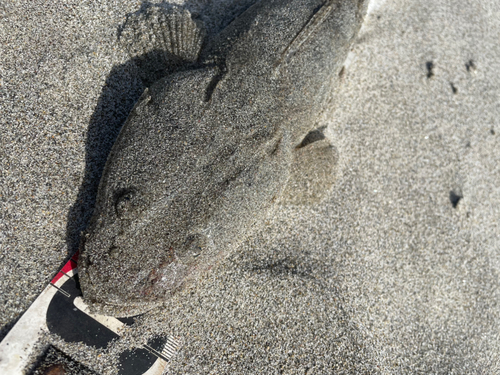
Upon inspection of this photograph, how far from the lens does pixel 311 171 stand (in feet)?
13.6

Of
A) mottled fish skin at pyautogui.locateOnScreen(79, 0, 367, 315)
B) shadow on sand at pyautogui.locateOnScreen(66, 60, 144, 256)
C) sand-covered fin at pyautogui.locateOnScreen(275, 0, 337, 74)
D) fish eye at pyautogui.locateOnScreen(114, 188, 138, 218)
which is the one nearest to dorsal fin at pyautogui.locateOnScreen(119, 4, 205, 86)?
shadow on sand at pyautogui.locateOnScreen(66, 60, 144, 256)

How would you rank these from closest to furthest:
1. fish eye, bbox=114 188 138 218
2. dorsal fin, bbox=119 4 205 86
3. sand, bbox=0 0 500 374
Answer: fish eye, bbox=114 188 138 218 < sand, bbox=0 0 500 374 < dorsal fin, bbox=119 4 205 86

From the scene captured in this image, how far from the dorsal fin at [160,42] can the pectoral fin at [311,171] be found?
1.63 meters

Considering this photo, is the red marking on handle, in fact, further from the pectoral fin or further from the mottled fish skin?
the pectoral fin

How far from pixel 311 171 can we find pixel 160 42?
2.27 m

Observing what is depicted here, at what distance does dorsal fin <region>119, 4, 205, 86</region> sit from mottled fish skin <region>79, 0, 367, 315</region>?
1.01 ft

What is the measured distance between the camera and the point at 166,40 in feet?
13.0

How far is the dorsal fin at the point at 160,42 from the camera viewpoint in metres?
3.93

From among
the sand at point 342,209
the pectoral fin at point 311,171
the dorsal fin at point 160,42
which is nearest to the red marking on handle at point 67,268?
the sand at point 342,209

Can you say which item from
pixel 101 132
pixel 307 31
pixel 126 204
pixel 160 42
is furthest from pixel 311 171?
pixel 101 132

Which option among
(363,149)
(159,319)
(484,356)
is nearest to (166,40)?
(363,149)

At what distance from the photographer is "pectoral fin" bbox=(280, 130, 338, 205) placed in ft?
13.4

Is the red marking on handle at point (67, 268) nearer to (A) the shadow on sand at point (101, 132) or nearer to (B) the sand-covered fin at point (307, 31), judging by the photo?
(A) the shadow on sand at point (101, 132)

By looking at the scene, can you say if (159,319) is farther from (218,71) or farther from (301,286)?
(218,71)
